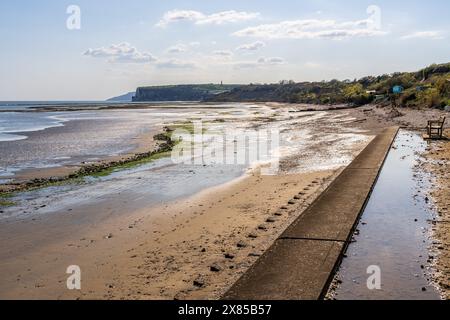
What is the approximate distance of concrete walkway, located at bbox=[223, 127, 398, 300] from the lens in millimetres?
5711

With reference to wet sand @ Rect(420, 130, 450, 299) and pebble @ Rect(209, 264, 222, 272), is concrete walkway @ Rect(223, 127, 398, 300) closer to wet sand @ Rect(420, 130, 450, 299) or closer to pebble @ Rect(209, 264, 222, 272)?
pebble @ Rect(209, 264, 222, 272)

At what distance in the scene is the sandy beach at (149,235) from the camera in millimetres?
6566

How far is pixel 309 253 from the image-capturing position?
273 inches

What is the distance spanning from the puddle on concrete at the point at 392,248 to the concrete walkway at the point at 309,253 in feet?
0.70

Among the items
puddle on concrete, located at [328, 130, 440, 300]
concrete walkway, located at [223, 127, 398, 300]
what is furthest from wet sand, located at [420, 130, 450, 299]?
concrete walkway, located at [223, 127, 398, 300]

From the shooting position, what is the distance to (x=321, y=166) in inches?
657

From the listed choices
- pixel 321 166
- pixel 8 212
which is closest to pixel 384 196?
pixel 321 166

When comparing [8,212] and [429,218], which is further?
[8,212]

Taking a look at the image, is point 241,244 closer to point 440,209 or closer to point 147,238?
point 147,238

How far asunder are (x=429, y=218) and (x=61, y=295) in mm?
7068

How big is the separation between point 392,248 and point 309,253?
1.52 meters

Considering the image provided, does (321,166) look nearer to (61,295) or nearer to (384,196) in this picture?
(384,196)

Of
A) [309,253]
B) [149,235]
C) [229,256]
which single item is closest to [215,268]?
[229,256]

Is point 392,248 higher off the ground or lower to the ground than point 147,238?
higher
